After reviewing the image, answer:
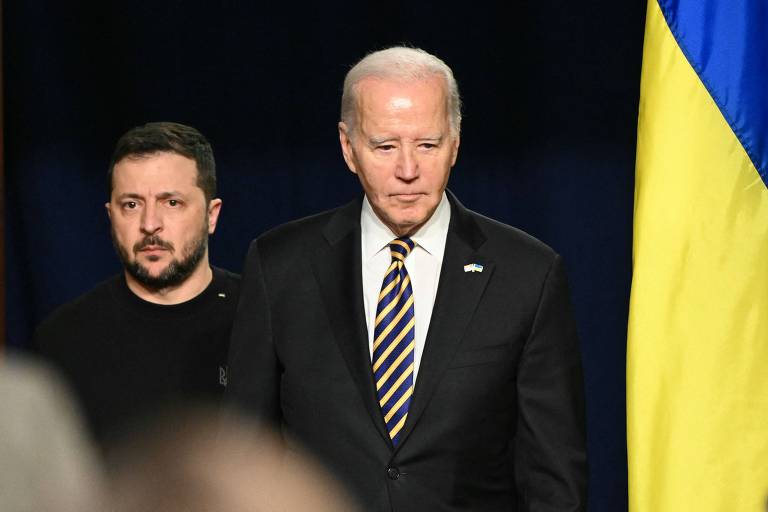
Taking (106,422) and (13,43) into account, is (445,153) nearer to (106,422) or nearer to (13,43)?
(106,422)

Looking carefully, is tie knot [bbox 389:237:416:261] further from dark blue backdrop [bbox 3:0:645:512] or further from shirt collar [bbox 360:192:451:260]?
dark blue backdrop [bbox 3:0:645:512]

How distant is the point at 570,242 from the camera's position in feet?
10.1

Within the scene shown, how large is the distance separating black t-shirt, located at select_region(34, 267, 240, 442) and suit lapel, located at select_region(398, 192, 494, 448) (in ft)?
1.68

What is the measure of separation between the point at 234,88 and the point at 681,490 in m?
1.65

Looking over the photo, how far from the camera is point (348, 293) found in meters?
1.95

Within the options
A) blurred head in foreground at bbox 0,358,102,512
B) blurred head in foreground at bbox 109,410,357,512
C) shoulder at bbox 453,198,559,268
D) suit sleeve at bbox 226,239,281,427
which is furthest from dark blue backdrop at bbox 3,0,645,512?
blurred head in foreground at bbox 0,358,102,512

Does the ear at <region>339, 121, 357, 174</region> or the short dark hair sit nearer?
the ear at <region>339, 121, 357, 174</region>

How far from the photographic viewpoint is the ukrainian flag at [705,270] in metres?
2.05

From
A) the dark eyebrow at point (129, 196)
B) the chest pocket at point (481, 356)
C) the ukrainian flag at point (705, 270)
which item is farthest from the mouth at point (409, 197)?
the dark eyebrow at point (129, 196)

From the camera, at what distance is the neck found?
2260 mm

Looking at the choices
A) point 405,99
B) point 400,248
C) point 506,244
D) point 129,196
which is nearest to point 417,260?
point 400,248

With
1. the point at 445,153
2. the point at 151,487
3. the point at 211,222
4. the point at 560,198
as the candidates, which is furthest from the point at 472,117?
the point at 151,487

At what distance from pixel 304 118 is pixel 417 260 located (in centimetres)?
126

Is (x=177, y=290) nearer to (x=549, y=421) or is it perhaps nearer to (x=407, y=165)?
(x=407, y=165)
